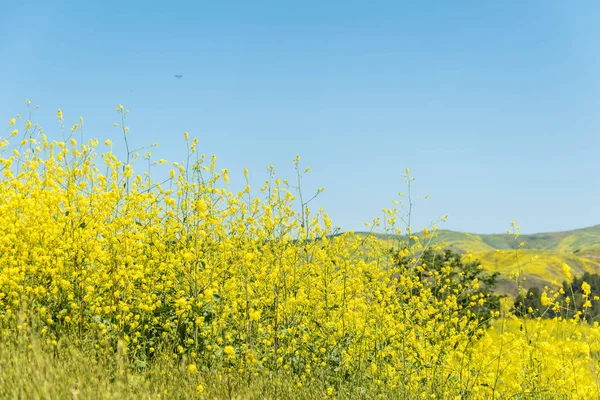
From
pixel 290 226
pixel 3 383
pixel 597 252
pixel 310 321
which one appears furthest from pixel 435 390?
pixel 597 252

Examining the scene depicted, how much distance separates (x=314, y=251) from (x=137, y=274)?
260 cm

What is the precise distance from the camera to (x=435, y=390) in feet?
18.9

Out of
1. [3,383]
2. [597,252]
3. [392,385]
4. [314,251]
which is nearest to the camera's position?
[3,383]

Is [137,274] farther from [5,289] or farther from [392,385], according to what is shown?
[392,385]

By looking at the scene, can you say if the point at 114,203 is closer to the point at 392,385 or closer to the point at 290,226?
the point at 290,226

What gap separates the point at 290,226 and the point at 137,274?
1.77 metres

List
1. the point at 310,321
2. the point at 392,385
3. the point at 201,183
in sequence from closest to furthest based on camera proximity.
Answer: the point at 392,385
the point at 310,321
the point at 201,183

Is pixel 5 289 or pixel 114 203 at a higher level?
pixel 114 203

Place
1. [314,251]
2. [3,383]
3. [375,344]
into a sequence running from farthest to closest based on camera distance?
[314,251]
[375,344]
[3,383]

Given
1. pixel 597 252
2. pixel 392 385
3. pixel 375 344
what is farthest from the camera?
pixel 597 252

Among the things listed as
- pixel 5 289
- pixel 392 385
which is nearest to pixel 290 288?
pixel 392 385

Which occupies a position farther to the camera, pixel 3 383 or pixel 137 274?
pixel 137 274

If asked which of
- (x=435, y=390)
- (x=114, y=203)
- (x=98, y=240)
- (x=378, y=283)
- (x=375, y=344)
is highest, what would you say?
(x=114, y=203)

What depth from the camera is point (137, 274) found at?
597 cm
